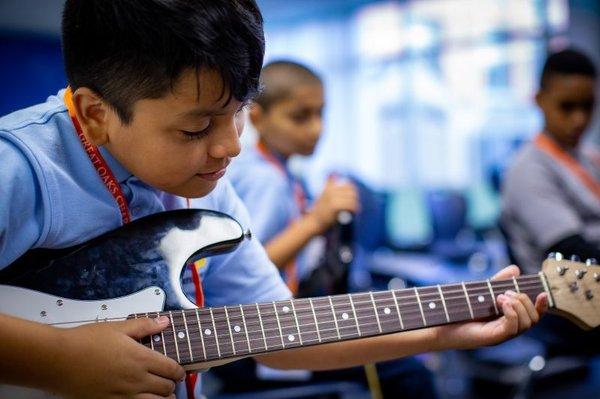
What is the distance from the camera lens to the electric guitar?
3.61 feet

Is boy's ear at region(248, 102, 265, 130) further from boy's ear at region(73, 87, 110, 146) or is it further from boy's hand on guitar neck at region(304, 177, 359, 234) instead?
boy's ear at region(73, 87, 110, 146)

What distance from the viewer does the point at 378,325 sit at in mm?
1271

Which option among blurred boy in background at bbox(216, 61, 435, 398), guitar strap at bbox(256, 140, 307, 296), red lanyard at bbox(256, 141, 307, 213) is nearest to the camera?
blurred boy in background at bbox(216, 61, 435, 398)

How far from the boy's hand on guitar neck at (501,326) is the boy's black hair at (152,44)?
66 centimetres

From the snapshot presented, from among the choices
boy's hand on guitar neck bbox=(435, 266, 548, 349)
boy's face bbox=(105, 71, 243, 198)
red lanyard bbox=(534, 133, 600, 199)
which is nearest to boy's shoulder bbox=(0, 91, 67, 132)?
boy's face bbox=(105, 71, 243, 198)

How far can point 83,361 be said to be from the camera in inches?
39.9

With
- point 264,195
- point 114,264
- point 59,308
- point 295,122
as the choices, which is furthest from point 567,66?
point 59,308

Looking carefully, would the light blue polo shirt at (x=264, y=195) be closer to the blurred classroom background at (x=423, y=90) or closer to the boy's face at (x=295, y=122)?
the boy's face at (x=295, y=122)

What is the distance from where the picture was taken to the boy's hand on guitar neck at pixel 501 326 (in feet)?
4.47

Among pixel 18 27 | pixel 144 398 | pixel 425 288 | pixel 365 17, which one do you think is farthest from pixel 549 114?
pixel 18 27

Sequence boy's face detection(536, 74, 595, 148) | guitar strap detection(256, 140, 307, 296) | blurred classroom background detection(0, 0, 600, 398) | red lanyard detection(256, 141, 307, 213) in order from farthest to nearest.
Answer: blurred classroom background detection(0, 0, 600, 398) → boy's face detection(536, 74, 595, 148) → red lanyard detection(256, 141, 307, 213) → guitar strap detection(256, 140, 307, 296)

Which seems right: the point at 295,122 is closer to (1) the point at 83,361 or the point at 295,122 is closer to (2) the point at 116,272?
(2) the point at 116,272

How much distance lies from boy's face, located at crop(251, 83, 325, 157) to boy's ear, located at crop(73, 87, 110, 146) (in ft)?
4.39

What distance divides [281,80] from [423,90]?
3.76 m
